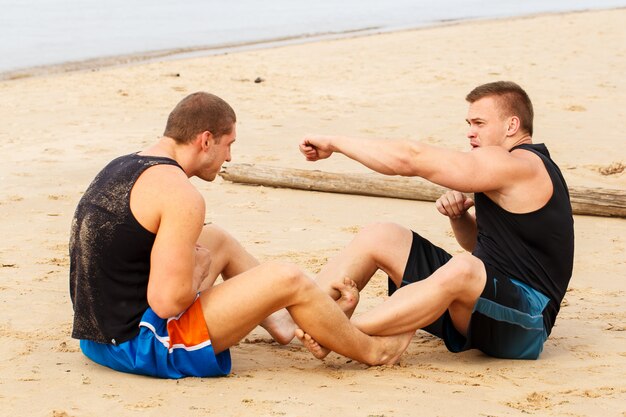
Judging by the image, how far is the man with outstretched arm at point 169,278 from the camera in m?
4.39

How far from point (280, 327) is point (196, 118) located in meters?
1.27

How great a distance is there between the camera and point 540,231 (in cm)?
488

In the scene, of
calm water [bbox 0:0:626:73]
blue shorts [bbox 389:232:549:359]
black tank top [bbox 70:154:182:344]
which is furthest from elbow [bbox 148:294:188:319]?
calm water [bbox 0:0:626:73]

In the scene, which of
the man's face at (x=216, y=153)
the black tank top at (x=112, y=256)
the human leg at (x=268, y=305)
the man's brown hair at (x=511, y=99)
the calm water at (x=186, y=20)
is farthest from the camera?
the calm water at (x=186, y=20)

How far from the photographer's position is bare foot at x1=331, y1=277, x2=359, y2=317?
5.22 meters

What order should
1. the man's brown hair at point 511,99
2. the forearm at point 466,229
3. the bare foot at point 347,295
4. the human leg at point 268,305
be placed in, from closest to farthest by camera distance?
1. the human leg at point 268,305
2. the man's brown hair at point 511,99
3. the bare foot at point 347,295
4. the forearm at point 466,229

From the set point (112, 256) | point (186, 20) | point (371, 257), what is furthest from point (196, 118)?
point (186, 20)

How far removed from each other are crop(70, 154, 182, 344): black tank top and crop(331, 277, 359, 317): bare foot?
1.12 meters

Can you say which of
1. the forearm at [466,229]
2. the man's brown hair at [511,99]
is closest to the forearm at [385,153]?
the man's brown hair at [511,99]

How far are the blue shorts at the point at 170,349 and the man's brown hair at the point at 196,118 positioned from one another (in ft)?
2.49

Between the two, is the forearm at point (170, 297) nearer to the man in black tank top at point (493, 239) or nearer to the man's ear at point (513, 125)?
the man in black tank top at point (493, 239)

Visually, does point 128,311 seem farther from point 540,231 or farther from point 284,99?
point 284,99

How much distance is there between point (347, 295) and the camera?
5223 millimetres

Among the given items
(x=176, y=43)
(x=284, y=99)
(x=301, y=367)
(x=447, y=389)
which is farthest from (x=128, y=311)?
(x=176, y=43)
